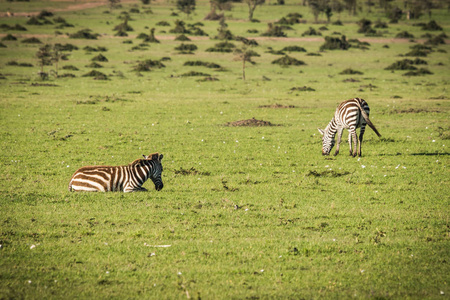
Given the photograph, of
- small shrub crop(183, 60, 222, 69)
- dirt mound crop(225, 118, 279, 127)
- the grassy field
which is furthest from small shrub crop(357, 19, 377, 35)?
dirt mound crop(225, 118, 279, 127)

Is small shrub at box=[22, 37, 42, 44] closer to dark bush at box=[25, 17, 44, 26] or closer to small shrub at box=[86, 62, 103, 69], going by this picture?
dark bush at box=[25, 17, 44, 26]

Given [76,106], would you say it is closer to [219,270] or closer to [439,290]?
A: [219,270]

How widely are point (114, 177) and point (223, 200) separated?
3.33 m

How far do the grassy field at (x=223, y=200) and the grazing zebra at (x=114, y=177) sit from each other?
43 cm

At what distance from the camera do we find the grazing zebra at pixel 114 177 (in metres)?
14.5

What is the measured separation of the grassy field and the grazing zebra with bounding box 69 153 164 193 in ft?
1.40

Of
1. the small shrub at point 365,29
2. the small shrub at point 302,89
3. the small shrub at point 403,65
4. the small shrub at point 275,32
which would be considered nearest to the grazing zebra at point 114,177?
the small shrub at point 302,89

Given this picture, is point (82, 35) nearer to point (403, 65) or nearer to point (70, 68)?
point (70, 68)

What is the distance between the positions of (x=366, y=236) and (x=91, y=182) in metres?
7.92

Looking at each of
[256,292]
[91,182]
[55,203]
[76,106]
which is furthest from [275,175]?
[76,106]

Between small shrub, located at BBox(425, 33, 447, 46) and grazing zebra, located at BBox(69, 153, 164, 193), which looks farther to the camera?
small shrub, located at BBox(425, 33, 447, 46)

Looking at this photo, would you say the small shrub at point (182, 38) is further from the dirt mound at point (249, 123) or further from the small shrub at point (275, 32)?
the dirt mound at point (249, 123)

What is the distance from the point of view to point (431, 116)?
30828 mm

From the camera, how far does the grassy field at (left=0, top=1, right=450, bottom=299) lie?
930cm
